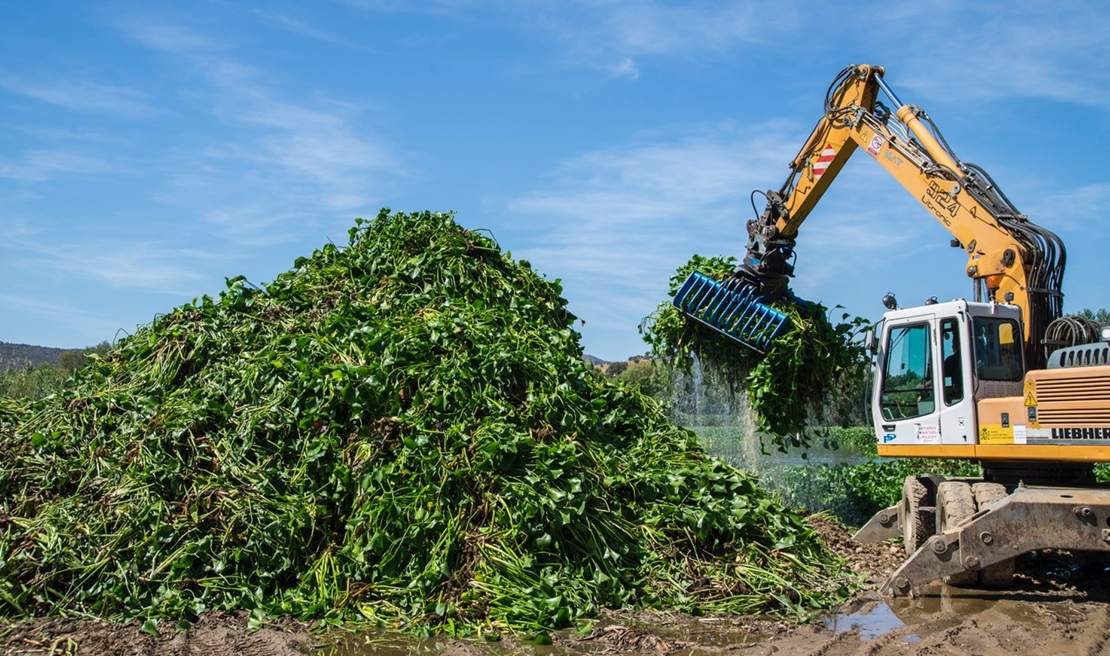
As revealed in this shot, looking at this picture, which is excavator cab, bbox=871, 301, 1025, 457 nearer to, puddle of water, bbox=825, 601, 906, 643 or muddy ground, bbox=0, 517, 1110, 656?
muddy ground, bbox=0, 517, 1110, 656

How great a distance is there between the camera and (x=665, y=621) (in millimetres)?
6367

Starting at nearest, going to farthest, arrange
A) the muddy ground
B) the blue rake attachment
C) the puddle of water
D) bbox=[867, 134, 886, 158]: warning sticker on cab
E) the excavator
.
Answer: the muddy ground
the puddle of water
the excavator
bbox=[867, 134, 886, 158]: warning sticker on cab
the blue rake attachment

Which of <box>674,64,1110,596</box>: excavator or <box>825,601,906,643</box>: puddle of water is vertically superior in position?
<box>674,64,1110,596</box>: excavator

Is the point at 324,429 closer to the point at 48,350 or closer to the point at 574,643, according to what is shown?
the point at 574,643

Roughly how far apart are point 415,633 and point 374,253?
480 cm

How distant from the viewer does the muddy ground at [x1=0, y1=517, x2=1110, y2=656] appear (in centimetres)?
586

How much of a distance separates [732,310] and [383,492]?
184 inches

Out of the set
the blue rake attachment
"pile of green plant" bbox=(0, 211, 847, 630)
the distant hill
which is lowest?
"pile of green plant" bbox=(0, 211, 847, 630)

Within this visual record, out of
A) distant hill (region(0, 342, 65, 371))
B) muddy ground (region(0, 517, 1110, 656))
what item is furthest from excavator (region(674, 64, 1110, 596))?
distant hill (region(0, 342, 65, 371))

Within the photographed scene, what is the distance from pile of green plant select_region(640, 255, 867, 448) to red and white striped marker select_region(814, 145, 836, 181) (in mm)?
1325

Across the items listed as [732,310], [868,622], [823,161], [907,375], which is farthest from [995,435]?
[823,161]

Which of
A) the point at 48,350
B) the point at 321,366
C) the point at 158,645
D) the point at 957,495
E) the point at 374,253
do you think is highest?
the point at 48,350

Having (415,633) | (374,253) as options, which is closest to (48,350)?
(374,253)

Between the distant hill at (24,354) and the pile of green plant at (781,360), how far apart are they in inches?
2191
